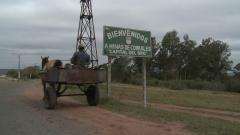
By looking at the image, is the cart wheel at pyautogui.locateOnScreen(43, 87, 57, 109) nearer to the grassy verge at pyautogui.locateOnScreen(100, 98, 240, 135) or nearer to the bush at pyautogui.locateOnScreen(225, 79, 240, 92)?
the grassy verge at pyautogui.locateOnScreen(100, 98, 240, 135)

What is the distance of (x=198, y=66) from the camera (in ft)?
339

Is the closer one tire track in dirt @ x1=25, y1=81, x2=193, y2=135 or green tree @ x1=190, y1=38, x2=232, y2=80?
tire track in dirt @ x1=25, y1=81, x2=193, y2=135

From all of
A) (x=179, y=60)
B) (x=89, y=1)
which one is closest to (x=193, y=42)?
(x=179, y=60)

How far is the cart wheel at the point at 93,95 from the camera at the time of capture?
62.8 ft

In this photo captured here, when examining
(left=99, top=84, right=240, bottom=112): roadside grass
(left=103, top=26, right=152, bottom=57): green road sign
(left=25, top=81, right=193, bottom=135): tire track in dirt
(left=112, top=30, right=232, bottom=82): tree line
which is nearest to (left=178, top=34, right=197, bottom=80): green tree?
(left=112, top=30, right=232, bottom=82): tree line

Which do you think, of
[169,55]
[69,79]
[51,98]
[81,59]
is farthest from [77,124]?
[169,55]

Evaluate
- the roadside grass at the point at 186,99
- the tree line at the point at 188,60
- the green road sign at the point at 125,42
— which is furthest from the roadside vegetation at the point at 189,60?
the green road sign at the point at 125,42

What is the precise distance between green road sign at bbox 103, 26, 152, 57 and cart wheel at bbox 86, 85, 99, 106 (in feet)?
5.16

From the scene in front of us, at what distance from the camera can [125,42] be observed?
66.2ft

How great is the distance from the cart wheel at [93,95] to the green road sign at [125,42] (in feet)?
5.16

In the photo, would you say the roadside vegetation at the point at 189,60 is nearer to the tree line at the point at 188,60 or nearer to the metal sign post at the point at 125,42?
the tree line at the point at 188,60

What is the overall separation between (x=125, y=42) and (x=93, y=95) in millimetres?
2678

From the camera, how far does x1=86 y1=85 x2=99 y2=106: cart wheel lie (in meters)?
19.2

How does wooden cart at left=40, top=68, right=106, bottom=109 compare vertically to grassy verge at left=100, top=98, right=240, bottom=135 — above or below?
above
